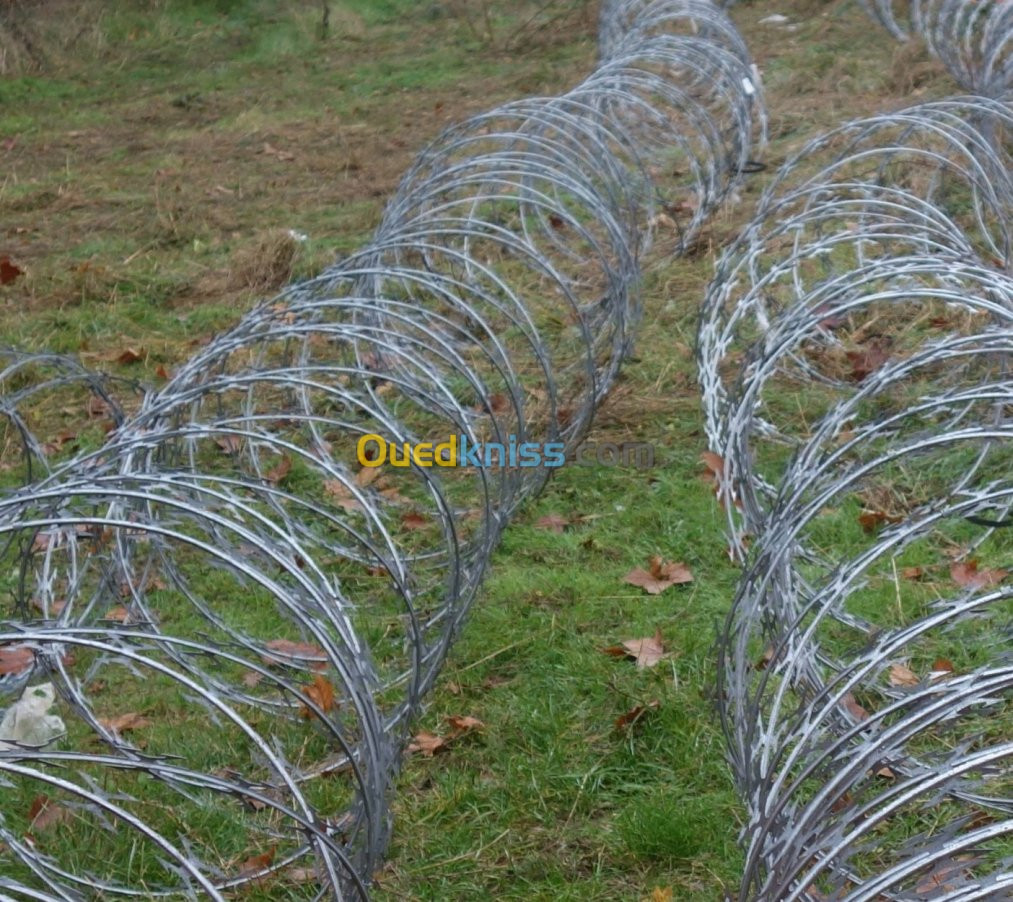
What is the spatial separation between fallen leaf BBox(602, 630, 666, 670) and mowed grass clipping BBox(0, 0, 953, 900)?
0.04 metres

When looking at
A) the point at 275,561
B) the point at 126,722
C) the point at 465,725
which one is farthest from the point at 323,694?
the point at 275,561

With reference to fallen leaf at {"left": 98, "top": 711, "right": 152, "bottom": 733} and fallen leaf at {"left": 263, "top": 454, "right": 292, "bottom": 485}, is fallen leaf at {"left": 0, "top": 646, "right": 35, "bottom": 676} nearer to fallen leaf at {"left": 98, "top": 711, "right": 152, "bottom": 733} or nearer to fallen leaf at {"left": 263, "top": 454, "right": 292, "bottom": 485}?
fallen leaf at {"left": 98, "top": 711, "right": 152, "bottom": 733}

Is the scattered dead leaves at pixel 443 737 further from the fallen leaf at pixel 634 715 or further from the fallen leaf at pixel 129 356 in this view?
the fallen leaf at pixel 129 356

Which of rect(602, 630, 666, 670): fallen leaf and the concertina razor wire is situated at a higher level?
the concertina razor wire

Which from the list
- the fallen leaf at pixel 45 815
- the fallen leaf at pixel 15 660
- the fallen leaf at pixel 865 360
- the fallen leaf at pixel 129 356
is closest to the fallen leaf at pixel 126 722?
the fallen leaf at pixel 15 660

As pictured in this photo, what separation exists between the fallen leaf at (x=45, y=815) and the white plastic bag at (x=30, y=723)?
25 centimetres

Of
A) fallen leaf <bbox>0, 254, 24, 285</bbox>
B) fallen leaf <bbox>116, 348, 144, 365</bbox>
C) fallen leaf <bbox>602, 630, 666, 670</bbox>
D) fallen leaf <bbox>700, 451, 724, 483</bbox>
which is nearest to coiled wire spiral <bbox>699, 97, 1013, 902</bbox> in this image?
fallen leaf <bbox>700, 451, 724, 483</bbox>

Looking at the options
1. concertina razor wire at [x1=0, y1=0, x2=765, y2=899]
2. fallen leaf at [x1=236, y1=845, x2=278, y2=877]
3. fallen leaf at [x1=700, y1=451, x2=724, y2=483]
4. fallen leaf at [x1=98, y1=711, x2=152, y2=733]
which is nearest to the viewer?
concertina razor wire at [x1=0, y1=0, x2=765, y2=899]

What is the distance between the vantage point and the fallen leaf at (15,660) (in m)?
4.44

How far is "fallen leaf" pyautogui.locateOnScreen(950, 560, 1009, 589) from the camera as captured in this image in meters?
4.91

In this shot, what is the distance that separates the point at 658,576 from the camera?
530 centimetres

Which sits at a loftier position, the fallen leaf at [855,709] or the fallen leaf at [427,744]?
the fallen leaf at [855,709]

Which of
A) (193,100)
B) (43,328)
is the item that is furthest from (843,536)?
(193,100)

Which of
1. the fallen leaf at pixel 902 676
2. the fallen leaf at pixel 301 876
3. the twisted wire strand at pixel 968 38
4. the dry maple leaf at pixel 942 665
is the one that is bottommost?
the fallen leaf at pixel 902 676
